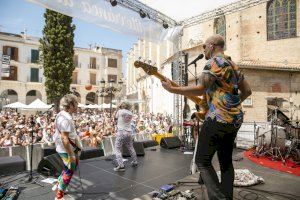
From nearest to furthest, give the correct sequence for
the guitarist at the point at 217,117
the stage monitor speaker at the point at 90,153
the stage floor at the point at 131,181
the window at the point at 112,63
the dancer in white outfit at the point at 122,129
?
1. the guitarist at the point at 217,117
2. the stage floor at the point at 131,181
3. the dancer in white outfit at the point at 122,129
4. the stage monitor speaker at the point at 90,153
5. the window at the point at 112,63

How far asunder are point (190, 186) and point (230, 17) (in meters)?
23.5

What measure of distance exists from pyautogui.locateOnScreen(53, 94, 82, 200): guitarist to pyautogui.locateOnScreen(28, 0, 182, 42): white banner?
3398mm

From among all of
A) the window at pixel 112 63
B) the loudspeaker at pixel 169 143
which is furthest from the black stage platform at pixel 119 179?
the window at pixel 112 63

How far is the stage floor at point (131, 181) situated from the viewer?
4324mm

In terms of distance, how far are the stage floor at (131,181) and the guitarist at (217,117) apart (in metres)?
1.39

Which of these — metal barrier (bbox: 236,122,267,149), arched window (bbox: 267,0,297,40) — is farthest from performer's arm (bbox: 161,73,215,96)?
arched window (bbox: 267,0,297,40)

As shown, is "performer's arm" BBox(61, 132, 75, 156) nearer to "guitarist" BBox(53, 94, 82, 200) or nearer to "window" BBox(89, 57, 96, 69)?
Result: "guitarist" BBox(53, 94, 82, 200)

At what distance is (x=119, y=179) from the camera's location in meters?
5.37

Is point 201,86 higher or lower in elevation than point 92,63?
lower

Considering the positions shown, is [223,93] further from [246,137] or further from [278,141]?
[246,137]

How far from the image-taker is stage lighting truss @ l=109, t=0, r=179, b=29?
8.19 meters

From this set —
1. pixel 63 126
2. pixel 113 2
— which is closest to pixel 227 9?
pixel 113 2

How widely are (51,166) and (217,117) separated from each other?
14.3 ft

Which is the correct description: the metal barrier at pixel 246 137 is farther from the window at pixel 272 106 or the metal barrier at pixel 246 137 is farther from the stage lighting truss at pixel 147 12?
the stage lighting truss at pixel 147 12
